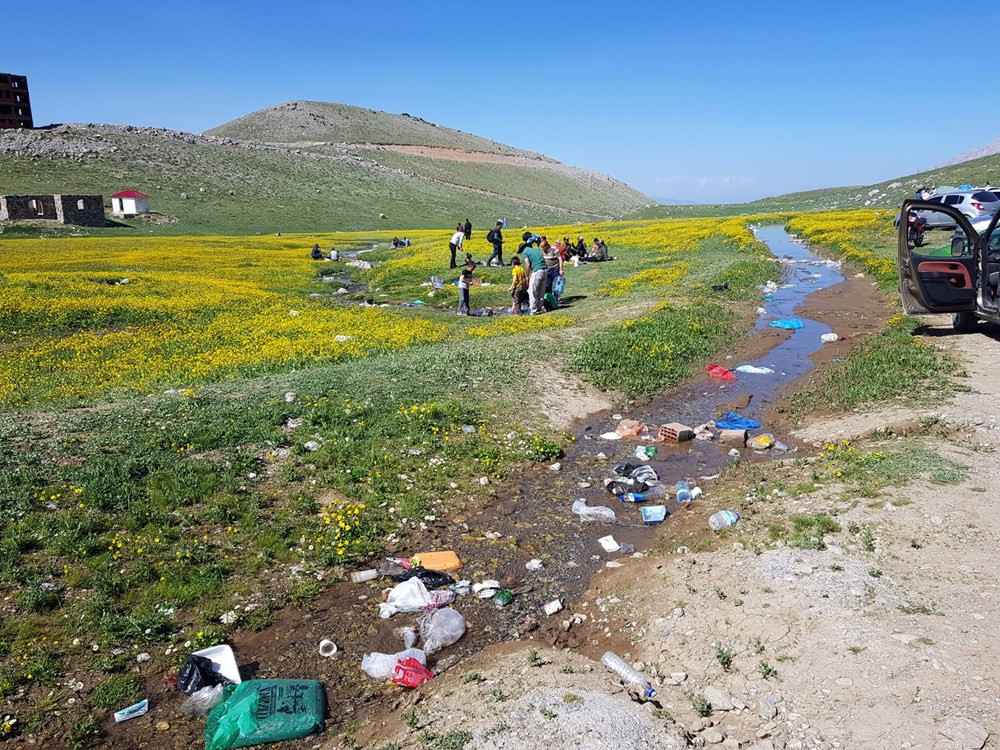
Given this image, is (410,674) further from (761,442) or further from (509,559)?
(761,442)

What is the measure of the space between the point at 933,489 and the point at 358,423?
7.35 metres

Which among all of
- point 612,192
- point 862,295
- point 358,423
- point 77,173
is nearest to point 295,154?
point 77,173

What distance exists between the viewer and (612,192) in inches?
5507

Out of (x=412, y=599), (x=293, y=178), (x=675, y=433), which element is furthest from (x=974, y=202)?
(x=293, y=178)

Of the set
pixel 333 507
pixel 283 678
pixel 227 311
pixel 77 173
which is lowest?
pixel 283 678

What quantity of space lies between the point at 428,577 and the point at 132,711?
2.74m

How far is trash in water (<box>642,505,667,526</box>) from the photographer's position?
7820mm

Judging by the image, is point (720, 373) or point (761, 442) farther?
point (720, 373)

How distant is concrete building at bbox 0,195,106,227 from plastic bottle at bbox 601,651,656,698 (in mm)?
57147

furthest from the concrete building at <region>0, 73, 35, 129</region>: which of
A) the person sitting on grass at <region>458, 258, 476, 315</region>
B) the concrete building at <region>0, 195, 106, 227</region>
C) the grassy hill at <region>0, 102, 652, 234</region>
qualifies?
the person sitting on grass at <region>458, 258, 476, 315</region>

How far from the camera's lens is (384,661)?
538cm

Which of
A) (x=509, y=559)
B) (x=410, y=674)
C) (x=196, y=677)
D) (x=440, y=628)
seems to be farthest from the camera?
(x=509, y=559)

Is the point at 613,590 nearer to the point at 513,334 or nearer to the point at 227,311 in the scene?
the point at 513,334

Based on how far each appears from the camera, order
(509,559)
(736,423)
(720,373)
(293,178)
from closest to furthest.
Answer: (509,559)
(736,423)
(720,373)
(293,178)
